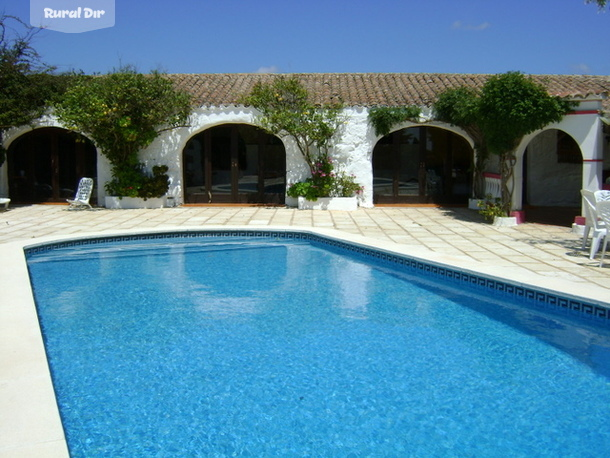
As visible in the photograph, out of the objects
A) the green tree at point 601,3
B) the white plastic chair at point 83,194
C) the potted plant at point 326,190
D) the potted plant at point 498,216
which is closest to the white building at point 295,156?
the potted plant at point 326,190

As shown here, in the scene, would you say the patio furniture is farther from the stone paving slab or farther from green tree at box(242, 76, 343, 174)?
green tree at box(242, 76, 343, 174)

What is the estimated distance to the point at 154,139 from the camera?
1666 cm

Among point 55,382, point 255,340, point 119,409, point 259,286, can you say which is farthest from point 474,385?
point 259,286

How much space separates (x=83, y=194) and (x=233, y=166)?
4.16 meters

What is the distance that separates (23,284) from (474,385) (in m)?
5.46

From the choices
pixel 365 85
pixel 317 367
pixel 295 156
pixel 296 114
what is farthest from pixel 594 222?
pixel 365 85

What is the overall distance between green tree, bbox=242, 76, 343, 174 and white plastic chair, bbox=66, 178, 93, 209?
475cm

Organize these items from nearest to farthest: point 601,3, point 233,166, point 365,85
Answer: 1. point 601,3
2. point 233,166
3. point 365,85

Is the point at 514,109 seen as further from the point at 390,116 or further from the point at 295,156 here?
the point at 295,156

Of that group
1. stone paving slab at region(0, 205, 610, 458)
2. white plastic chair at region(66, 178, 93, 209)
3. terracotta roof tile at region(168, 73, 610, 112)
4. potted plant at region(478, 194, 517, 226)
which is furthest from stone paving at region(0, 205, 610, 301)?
Answer: terracotta roof tile at region(168, 73, 610, 112)

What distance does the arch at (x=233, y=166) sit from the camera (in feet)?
57.0

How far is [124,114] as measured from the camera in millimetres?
15570

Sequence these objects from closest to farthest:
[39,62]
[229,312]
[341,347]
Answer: [341,347]
[229,312]
[39,62]

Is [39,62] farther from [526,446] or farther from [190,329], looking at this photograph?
[526,446]
